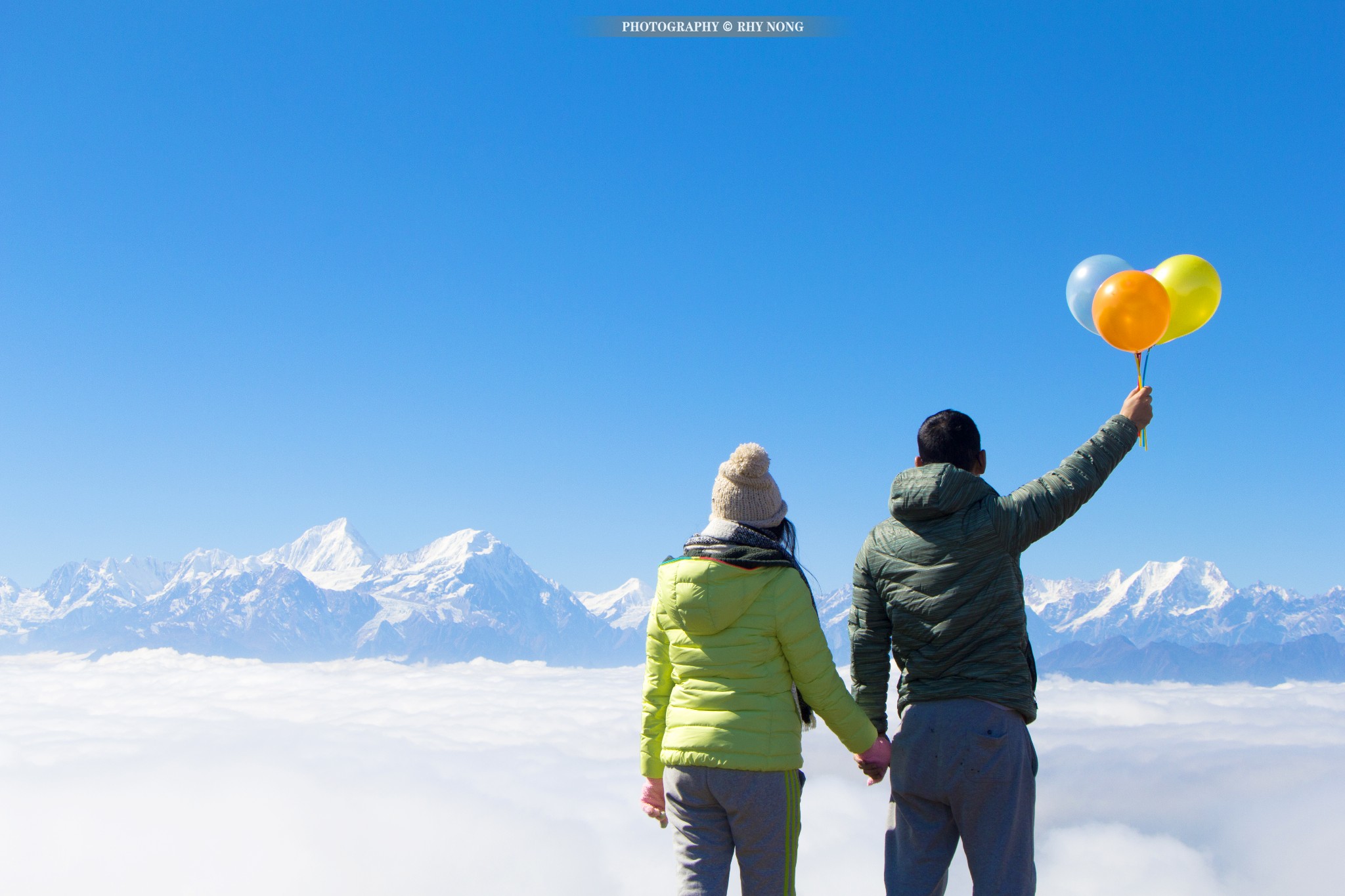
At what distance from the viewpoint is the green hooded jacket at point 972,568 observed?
4.34m

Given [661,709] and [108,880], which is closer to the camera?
[661,709]

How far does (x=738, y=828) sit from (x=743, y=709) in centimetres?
59

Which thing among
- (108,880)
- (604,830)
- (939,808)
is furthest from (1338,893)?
(108,880)

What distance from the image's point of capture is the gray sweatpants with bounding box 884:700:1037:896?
4.21 metres

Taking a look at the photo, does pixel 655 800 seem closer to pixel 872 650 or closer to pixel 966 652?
pixel 872 650

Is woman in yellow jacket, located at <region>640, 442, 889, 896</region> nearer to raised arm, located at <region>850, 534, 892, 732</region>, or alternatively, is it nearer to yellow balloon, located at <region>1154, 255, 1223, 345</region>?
raised arm, located at <region>850, 534, 892, 732</region>

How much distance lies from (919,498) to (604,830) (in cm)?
18933

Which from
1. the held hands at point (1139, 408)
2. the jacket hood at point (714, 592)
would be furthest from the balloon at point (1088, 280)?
the jacket hood at point (714, 592)

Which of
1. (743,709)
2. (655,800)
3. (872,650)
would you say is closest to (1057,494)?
(872,650)

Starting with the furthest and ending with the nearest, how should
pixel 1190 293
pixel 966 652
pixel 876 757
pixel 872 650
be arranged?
pixel 1190 293 < pixel 872 650 < pixel 876 757 < pixel 966 652

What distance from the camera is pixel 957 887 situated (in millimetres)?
129250

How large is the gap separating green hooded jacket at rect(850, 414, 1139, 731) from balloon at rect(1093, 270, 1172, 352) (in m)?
1.79

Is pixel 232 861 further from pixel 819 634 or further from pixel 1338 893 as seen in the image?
pixel 819 634

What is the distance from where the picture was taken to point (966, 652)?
14.3 feet
